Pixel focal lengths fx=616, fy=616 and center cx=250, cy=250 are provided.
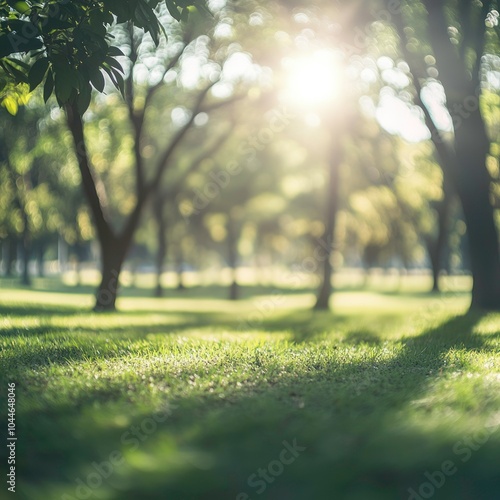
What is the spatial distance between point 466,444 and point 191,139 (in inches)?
1238

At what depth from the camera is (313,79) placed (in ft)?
64.2

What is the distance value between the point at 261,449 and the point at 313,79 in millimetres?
16576

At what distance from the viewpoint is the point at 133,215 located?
64.0ft

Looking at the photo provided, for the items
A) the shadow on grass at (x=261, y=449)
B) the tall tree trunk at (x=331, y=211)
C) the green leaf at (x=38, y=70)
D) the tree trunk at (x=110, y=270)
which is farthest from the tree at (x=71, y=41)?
the tall tree trunk at (x=331, y=211)

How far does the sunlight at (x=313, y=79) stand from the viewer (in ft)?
59.4

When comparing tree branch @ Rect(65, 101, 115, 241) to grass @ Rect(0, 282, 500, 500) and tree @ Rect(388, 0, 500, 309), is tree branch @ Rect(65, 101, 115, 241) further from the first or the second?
grass @ Rect(0, 282, 500, 500)

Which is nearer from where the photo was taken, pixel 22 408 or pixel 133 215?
pixel 22 408

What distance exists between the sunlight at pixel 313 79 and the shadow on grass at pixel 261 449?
13.8m

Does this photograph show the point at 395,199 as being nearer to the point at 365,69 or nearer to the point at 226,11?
the point at 365,69

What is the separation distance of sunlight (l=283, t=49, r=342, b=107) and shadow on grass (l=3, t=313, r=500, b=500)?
1378 centimetres

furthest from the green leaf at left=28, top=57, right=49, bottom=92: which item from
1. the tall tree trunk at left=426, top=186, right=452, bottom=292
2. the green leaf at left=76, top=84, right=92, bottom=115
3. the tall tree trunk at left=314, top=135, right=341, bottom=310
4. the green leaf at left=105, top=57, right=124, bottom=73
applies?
the tall tree trunk at left=426, top=186, right=452, bottom=292

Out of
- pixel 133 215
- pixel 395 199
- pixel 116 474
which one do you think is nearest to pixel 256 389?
pixel 116 474

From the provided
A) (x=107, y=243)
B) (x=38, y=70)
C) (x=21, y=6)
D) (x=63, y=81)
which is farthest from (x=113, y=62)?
(x=107, y=243)

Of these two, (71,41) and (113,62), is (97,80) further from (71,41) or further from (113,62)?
(71,41)
